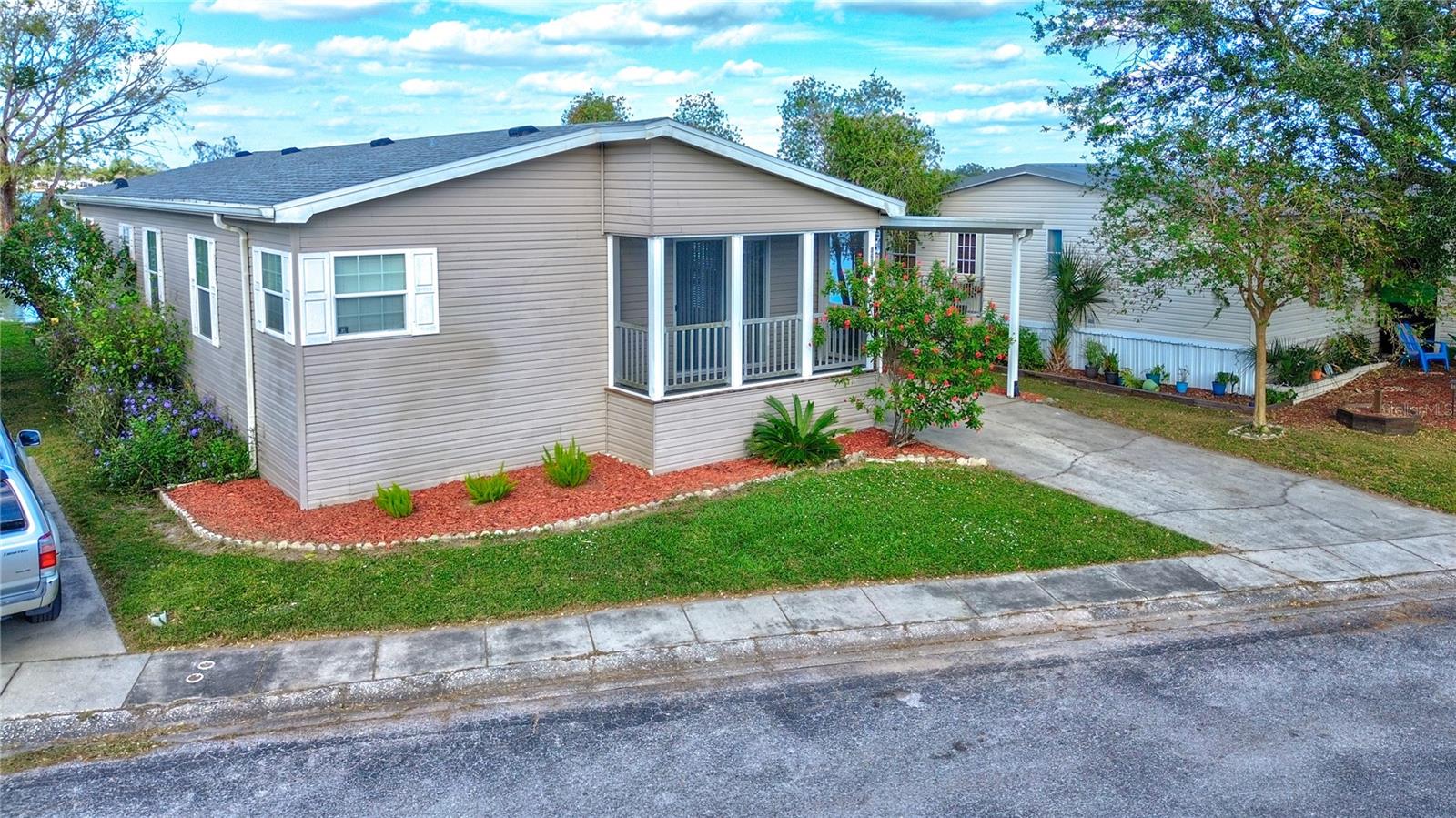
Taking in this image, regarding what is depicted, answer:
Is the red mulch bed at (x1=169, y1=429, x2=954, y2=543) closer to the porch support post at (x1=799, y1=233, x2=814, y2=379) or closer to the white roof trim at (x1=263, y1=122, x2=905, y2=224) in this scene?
the porch support post at (x1=799, y1=233, x2=814, y2=379)

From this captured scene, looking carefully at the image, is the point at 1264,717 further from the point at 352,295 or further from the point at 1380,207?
the point at 1380,207

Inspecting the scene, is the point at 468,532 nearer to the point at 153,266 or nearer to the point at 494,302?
the point at 494,302

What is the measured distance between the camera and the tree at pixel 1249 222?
47.4 feet

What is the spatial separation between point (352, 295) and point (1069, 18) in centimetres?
1347

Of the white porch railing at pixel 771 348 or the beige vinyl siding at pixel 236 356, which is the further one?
the white porch railing at pixel 771 348

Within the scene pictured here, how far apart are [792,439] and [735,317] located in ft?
5.23

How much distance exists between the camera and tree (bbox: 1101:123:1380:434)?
47.4 feet

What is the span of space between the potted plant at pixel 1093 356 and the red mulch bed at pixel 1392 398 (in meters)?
3.22

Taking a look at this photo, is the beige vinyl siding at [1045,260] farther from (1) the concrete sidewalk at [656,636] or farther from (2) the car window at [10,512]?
(2) the car window at [10,512]

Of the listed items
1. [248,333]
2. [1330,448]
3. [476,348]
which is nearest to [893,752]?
[476,348]

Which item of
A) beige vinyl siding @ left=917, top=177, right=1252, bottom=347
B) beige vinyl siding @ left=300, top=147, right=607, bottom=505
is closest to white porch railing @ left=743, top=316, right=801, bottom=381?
beige vinyl siding @ left=300, top=147, right=607, bottom=505

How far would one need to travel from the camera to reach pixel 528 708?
298 inches

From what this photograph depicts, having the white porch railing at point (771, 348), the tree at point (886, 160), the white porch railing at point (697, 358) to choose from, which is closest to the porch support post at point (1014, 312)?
the white porch railing at point (771, 348)

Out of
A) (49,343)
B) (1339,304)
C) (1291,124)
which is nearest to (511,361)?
(49,343)
